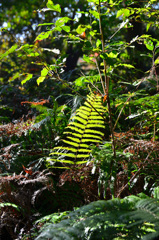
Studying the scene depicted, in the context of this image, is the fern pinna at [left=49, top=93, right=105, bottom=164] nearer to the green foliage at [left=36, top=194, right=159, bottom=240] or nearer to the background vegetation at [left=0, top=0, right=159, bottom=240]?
the background vegetation at [left=0, top=0, right=159, bottom=240]

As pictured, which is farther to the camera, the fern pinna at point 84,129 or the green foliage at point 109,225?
the fern pinna at point 84,129

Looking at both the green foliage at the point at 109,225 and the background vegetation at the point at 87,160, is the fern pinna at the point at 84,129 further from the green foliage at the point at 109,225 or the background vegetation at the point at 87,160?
the green foliage at the point at 109,225

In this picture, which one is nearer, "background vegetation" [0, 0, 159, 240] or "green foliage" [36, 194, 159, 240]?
"green foliage" [36, 194, 159, 240]

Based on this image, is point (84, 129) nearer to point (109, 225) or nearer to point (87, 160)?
point (87, 160)

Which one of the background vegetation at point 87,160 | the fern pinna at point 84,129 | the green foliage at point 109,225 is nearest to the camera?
the green foliage at point 109,225

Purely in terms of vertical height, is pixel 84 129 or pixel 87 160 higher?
pixel 84 129

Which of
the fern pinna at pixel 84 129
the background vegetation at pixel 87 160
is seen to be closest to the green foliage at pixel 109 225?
the background vegetation at pixel 87 160

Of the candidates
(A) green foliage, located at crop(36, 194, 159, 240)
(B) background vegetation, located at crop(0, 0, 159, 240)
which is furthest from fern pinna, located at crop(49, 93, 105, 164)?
(A) green foliage, located at crop(36, 194, 159, 240)

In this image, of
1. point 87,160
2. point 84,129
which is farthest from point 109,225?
point 84,129

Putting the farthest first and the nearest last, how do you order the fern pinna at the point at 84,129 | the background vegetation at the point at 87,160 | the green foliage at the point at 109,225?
the fern pinna at the point at 84,129
the background vegetation at the point at 87,160
the green foliage at the point at 109,225

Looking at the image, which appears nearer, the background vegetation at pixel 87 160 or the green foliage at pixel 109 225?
the green foliage at pixel 109 225

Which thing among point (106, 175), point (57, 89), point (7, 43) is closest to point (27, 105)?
point (57, 89)

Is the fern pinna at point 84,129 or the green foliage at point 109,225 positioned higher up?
the fern pinna at point 84,129

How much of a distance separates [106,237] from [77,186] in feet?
3.06
